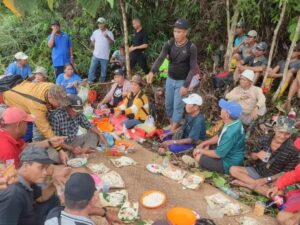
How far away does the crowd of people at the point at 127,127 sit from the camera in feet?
8.14

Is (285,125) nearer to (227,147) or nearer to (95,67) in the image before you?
(227,147)

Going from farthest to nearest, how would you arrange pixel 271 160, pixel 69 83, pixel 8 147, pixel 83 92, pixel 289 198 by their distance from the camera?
pixel 83 92
pixel 69 83
pixel 271 160
pixel 289 198
pixel 8 147

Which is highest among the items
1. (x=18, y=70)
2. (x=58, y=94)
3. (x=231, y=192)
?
(x=58, y=94)

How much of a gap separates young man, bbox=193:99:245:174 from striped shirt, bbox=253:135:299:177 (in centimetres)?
29

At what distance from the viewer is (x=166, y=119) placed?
22.1 ft

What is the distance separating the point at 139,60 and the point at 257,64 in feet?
9.09

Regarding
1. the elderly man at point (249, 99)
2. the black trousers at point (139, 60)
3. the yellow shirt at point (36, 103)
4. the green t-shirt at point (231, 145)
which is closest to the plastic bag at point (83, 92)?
the black trousers at point (139, 60)

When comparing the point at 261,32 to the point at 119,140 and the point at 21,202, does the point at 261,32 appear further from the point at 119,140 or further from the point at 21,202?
the point at 21,202

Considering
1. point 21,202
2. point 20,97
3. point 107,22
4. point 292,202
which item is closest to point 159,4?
point 107,22

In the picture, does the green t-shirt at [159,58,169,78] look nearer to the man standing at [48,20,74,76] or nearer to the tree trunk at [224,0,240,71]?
the tree trunk at [224,0,240,71]

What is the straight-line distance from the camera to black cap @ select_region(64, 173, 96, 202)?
2186 mm

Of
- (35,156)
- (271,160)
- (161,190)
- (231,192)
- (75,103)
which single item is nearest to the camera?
(35,156)

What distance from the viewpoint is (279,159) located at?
14.0ft

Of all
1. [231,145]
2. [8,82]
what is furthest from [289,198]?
[8,82]
